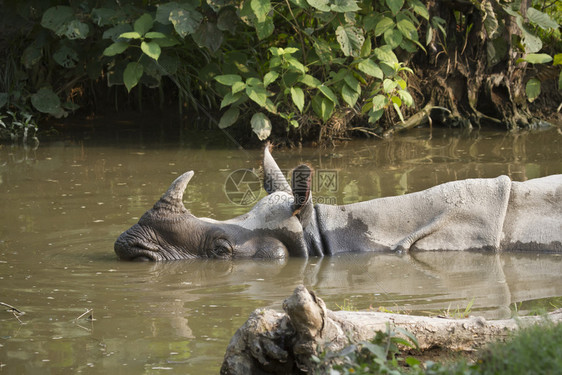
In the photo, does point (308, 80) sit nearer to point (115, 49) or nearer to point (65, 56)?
point (115, 49)

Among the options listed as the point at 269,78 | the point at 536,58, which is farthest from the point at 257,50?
the point at 536,58

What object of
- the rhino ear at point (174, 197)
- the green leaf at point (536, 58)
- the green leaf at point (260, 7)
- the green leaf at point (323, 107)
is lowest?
the rhino ear at point (174, 197)

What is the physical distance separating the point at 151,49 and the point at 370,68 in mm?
2636

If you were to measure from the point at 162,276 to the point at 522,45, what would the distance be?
7541mm

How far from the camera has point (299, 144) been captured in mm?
10812

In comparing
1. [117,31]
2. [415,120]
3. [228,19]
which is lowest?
[415,120]

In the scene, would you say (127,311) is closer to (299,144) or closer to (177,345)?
(177,345)

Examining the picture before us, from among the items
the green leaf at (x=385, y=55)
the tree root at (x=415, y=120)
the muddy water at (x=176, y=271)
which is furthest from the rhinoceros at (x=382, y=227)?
the tree root at (x=415, y=120)

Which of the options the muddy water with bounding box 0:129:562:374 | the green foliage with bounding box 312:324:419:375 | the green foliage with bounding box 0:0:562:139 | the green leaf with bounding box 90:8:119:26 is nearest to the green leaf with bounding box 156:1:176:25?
the green foliage with bounding box 0:0:562:139

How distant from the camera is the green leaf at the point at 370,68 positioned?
9.76 meters

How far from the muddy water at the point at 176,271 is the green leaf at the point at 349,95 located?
2.36 ft

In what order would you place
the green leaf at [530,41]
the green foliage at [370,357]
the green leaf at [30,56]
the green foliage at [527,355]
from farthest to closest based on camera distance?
the green leaf at [30,56] < the green leaf at [530,41] < the green foliage at [370,357] < the green foliage at [527,355]

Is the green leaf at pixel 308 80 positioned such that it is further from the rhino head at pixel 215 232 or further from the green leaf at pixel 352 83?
the rhino head at pixel 215 232

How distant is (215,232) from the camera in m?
6.40
